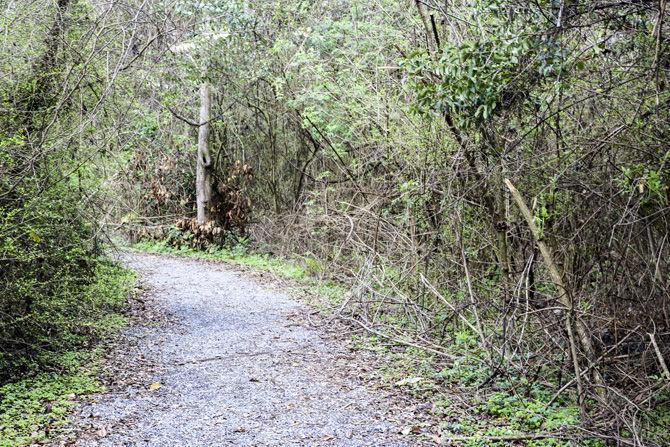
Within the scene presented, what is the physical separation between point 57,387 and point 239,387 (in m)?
1.83

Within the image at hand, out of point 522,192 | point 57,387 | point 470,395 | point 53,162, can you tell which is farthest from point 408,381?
point 53,162

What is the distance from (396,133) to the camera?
30.7 ft

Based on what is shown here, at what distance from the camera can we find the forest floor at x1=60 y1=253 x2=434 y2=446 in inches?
223

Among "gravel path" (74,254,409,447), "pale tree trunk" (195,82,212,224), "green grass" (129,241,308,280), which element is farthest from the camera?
"pale tree trunk" (195,82,212,224)

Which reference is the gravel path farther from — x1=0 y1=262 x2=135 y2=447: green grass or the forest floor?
x1=0 y1=262 x2=135 y2=447: green grass

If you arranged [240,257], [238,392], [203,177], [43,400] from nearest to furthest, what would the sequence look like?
[43,400], [238,392], [240,257], [203,177]

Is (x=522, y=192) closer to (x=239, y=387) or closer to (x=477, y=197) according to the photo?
(x=477, y=197)

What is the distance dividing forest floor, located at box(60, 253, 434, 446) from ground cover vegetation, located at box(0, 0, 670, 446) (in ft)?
2.07

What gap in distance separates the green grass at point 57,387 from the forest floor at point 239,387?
21 cm

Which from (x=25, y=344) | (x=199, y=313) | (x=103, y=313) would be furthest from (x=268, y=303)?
(x=25, y=344)

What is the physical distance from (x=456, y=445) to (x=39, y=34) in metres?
6.51

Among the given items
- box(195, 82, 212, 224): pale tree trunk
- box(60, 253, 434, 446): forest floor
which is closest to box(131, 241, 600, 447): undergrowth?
box(60, 253, 434, 446): forest floor

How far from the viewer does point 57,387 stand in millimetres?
6680

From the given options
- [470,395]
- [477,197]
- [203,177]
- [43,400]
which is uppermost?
[203,177]
